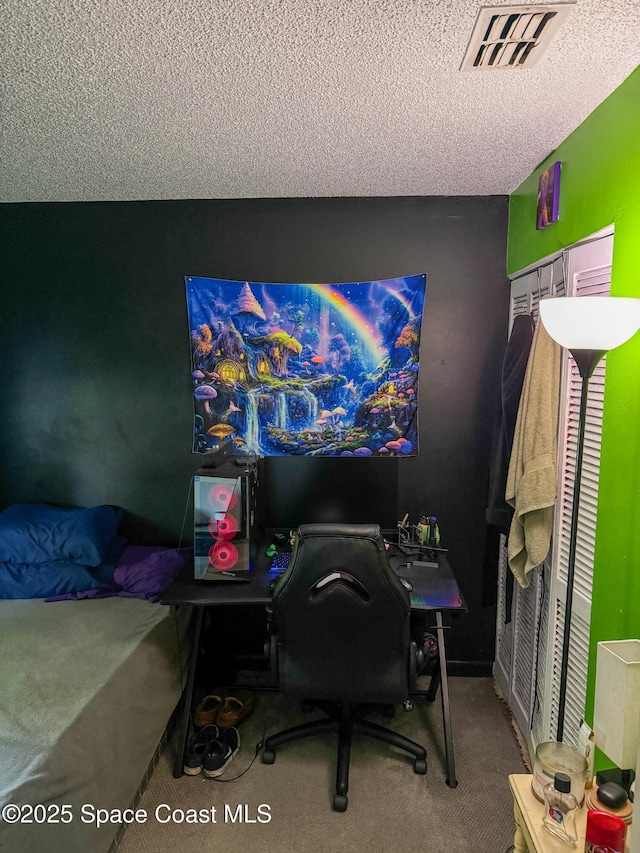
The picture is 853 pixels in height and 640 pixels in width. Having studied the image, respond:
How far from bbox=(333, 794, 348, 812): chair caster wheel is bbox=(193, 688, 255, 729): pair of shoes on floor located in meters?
0.62

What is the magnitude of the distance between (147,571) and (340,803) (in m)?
1.32

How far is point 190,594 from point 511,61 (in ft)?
7.22

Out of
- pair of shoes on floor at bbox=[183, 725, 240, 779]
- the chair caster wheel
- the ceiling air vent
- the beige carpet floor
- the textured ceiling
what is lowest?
the beige carpet floor

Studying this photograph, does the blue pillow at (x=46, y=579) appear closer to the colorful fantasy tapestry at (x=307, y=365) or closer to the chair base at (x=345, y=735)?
the colorful fantasy tapestry at (x=307, y=365)

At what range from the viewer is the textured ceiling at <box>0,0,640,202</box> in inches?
51.2

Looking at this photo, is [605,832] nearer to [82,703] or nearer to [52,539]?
[82,703]

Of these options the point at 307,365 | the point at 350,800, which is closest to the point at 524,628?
the point at 350,800

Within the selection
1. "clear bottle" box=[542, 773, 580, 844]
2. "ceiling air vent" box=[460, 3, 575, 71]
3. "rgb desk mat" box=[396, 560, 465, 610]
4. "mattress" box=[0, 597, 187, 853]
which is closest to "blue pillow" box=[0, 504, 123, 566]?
"mattress" box=[0, 597, 187, 853]

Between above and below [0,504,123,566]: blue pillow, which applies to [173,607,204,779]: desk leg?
below

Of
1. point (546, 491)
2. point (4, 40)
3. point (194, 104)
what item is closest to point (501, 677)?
point (546, 491)

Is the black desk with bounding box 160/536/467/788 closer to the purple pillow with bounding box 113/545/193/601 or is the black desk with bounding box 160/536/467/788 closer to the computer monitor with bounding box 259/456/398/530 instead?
the purple pillow with bounding box 113/545/193/601

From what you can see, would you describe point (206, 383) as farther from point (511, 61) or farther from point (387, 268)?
point (511, 61)

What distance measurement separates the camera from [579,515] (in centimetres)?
185

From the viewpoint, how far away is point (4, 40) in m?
1.39
